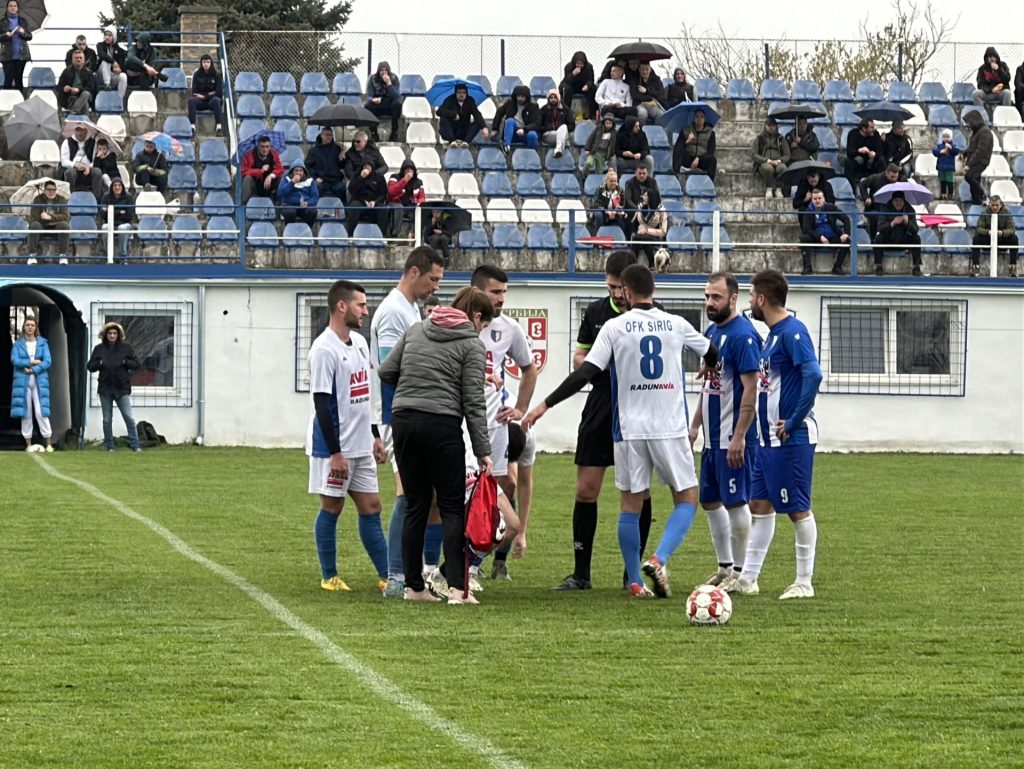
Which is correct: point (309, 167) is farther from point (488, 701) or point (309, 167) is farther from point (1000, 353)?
point (488, 701)

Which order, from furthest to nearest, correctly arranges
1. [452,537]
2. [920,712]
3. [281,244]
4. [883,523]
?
[281,244]
[883,523]
[452,537]
[920,712]

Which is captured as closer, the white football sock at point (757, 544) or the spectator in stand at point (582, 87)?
the white football sock at point (757, 544)

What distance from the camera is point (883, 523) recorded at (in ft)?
54.7

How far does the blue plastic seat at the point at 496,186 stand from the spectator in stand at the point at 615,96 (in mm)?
2270

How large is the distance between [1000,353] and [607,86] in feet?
28.5

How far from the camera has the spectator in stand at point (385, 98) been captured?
33.1m

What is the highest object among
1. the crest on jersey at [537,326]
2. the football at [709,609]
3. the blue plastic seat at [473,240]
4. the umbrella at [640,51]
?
the umbrella at [640,51]

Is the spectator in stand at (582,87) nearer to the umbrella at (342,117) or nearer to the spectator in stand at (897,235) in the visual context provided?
the umbrella at (342,117)

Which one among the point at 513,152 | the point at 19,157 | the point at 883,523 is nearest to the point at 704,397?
the point at 883,523

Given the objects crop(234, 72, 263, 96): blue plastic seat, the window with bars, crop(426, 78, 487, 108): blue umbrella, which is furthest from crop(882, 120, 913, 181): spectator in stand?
crop(234, 72, 263, 96): blue plastic seat

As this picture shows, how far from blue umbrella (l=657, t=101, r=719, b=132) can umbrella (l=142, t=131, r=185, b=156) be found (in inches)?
336

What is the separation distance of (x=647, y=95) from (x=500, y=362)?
22.4 metres

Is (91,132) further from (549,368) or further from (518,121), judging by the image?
(549,368)

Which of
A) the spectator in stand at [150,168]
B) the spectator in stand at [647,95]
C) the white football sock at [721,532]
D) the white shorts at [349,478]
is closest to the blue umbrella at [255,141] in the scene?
the spectator in stand at [150,168]
